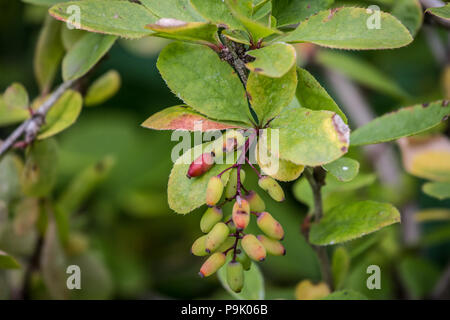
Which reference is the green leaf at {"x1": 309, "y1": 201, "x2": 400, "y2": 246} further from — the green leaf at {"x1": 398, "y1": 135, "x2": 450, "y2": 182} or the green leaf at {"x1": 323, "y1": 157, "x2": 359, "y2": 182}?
the green leaf at {"x1": 398, "y1": 135, "x2": 450, "y2": 182}

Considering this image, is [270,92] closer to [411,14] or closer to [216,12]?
[216,12]

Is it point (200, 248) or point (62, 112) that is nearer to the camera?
point (200, 248)

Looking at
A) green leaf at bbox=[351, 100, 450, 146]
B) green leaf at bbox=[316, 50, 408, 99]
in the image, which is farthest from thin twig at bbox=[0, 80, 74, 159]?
green leaf at bbox=[316, 50, 408, 99]

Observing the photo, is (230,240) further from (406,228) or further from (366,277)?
(406,228)

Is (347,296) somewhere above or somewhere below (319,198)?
below

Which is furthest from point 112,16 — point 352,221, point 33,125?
point 352,221

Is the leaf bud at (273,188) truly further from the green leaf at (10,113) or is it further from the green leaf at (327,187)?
the green leaf at (10,113)

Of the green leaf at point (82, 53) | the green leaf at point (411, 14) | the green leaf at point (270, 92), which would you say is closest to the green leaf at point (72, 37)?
the green leaf at point (82, 53)
